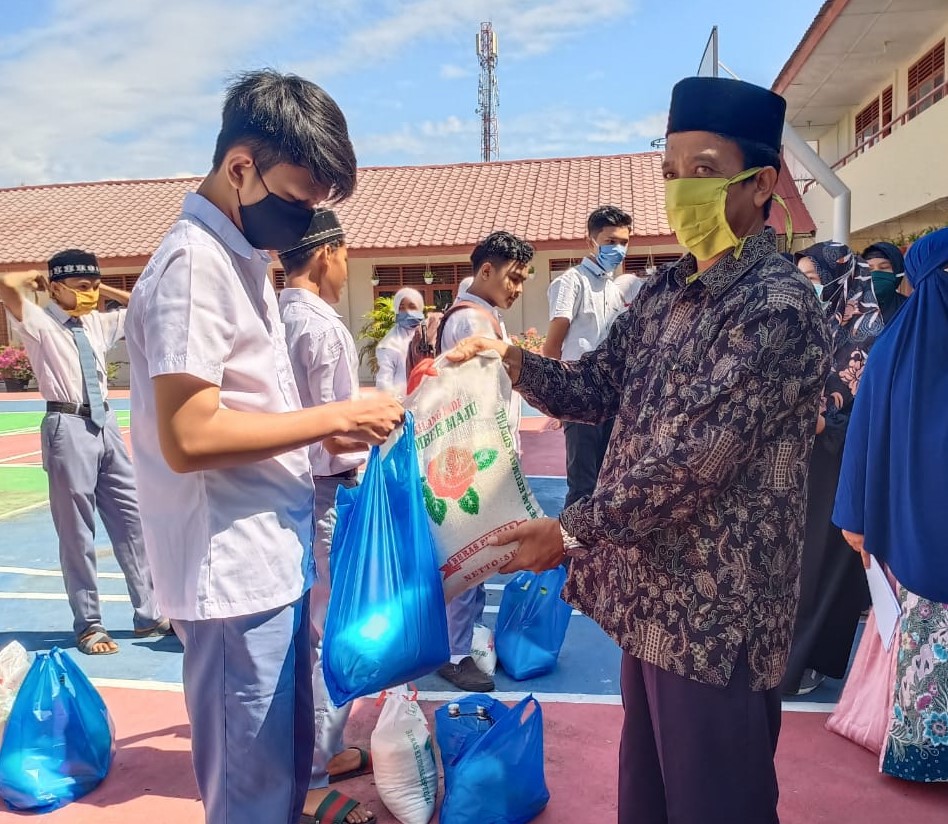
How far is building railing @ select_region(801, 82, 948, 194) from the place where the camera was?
11898 millimetres

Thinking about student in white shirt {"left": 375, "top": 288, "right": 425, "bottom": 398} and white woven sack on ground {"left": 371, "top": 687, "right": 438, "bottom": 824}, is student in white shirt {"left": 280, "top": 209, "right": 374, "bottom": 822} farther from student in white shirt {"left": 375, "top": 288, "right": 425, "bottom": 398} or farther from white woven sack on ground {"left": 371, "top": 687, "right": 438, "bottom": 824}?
student in white shirt {"left": 375, "top": 288, "right": 425, "bottom": 398}

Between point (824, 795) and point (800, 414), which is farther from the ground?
point (800, 414)

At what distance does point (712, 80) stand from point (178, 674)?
136 inches

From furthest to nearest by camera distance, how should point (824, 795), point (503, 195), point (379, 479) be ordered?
point (503, 195) < point (824, 795) < point (379, 479)

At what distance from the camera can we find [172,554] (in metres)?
1.61

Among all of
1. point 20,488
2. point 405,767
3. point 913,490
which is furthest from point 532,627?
point 20,488

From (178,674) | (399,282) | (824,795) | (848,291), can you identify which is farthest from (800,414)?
(399,282)

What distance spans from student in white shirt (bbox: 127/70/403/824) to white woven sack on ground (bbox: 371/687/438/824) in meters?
0.87

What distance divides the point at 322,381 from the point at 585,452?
7.90 feet

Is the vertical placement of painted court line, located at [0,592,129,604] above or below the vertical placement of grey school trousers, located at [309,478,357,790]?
below

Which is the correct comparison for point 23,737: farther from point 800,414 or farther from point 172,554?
point 800,414

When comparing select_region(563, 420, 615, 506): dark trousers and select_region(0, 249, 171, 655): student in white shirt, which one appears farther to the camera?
select_region(563, 420, 615, 506): dark trousers

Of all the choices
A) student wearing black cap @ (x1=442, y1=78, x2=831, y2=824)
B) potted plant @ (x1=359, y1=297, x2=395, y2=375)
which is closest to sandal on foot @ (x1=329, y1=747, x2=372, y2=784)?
student wearing black cap @ (x1=442, y1=78, x2=831, y2=824)

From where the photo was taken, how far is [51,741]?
9.09 ft
